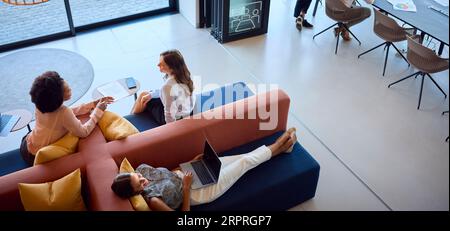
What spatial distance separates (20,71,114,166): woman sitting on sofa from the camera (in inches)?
118

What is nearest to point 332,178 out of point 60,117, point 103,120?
point 103,120

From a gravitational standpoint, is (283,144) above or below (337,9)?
below

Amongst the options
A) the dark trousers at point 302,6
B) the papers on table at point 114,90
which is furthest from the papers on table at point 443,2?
the papers on table at point 114,90

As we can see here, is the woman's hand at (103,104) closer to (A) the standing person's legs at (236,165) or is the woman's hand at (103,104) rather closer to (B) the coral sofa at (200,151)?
(B) the coral sofa at (200,151)

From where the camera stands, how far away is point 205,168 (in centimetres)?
337

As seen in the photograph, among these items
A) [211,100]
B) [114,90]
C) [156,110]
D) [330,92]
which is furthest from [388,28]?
[114,90]

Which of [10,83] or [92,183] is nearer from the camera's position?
[92,183]

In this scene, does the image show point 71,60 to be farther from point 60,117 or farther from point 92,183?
point 92,183

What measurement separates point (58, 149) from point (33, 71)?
258cm

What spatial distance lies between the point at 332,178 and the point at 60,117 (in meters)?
2.46

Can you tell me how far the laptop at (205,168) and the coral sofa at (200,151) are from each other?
13 centimetres

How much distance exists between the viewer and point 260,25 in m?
6.17

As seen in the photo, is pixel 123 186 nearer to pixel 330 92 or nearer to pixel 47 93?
pixel 47 93
